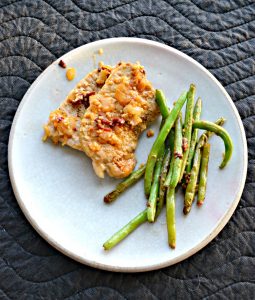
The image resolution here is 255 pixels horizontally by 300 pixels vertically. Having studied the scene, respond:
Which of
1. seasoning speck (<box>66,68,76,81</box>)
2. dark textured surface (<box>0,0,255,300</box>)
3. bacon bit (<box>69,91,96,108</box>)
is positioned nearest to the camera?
dark textured surface (<box>0,0,255,300</box>)

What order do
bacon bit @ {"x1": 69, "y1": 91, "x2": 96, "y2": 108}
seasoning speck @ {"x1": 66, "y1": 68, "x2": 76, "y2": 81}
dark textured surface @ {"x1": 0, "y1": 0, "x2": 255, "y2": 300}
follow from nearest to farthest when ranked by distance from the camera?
dark textured surface @ {"x1": 0, "y1": 0, "x2": 255, "y2": 300}, bacon bit @ {"x1": 69, "y1": 91, "x2": 96, "y2": 108}, seasoning speck @ {"x1": 66, "y1": 68, "x2": 76, "y2": 81}

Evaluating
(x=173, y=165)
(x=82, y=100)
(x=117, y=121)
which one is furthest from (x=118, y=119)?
(x=173, y=165)

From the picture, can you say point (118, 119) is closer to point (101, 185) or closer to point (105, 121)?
point (105, 121)

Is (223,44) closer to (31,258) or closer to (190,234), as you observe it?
(190,234)

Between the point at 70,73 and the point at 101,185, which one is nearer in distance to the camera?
the point at 101,185

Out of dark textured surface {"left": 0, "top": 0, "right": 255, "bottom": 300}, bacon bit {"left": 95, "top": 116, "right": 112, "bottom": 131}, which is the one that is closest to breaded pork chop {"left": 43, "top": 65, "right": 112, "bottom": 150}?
bacon bit {"left": 95, "top": 116, "right": 112, "bottom": 131}

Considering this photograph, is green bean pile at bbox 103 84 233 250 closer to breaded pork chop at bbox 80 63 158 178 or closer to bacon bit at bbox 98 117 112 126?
breaded pork chop at bbox 80 63 158 178

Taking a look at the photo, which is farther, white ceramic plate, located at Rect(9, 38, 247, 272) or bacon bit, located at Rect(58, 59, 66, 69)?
bacon bit, located at Rect(58, 59, 66, 69)
